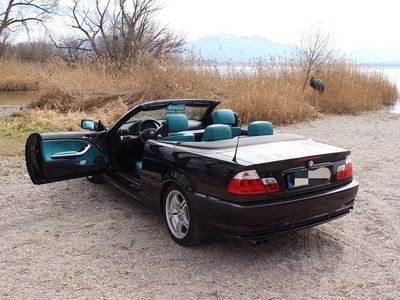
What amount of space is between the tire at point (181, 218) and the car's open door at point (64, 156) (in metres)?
1.24

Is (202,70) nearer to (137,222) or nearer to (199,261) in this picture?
(137,222)

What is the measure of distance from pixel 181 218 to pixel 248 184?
865 millimetres

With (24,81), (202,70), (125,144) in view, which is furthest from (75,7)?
(125,144)

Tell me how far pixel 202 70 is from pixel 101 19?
25.6 m

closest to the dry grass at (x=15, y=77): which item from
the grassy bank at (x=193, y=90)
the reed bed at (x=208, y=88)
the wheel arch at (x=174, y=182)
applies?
the reed bed at (x=208, y=88)

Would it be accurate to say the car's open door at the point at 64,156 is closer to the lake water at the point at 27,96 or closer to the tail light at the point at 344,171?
the tail light at the point at 344,171

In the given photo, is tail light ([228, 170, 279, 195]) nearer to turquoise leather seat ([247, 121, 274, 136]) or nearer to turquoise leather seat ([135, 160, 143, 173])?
turquoise leather seat ([247, 121, 274, 136])

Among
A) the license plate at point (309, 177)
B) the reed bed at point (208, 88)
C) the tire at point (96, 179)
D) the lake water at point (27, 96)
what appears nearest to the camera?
the license plate at point (309, 177)

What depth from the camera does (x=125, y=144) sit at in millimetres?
4773

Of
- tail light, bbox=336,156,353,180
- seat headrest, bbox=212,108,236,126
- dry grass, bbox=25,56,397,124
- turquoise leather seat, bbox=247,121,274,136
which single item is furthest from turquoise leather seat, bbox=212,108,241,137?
dry grass, bbox=25,56,397,124

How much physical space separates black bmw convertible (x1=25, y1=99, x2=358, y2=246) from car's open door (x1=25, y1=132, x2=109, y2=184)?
0.03ft

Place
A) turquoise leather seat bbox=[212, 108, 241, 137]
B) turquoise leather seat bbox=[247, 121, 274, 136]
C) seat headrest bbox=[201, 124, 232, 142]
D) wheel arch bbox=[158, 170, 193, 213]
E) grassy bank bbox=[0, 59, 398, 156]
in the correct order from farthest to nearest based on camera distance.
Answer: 1. grassy bank bbox=[0, 59, 398, 156]
2. turquoise leather seat bbox=[212, 108, 241, 137]
3. turquoise leather seat bbox=[247, 121, 274, 136]
4. seat headrest bbox=[201, 124, 232, 142]
5. wheel arch bbox=[158, 170, 193, 213]

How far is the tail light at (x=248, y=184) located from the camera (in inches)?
120

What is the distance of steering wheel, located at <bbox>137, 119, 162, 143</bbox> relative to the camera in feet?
14.6
